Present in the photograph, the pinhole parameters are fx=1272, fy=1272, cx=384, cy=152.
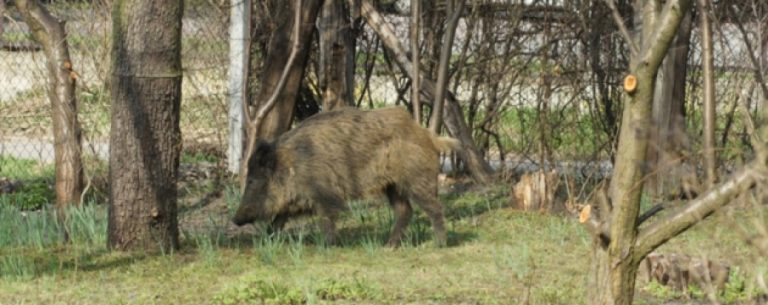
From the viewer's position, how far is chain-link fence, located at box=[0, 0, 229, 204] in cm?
1155

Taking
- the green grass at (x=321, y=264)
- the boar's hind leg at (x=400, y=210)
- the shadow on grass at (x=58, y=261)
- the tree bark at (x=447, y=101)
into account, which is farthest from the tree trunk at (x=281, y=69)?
the shadow on grass at (x=58, y=261)

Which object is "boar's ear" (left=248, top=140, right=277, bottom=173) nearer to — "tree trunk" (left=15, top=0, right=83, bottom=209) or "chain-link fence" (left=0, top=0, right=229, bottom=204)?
"tree trunk" (left=15, top=0, right=83, bottom=209)

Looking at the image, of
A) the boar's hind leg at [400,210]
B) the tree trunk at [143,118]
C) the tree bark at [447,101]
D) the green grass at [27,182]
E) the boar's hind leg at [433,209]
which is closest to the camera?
the tree trunk at [143,118]

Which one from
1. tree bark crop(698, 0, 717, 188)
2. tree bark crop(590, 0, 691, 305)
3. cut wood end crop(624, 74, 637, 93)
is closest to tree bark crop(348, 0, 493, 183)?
tree bark crop(698, 0, 717, 188)

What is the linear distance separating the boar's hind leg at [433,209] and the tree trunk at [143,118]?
6.13 ft

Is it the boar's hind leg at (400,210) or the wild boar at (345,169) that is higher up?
the wild boar at (345,169)

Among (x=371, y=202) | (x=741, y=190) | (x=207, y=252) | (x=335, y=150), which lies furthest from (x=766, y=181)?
(x=371, y=202)

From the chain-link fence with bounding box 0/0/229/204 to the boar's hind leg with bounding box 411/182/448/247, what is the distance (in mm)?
2860

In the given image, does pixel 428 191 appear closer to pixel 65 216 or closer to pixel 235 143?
pixel 65 216

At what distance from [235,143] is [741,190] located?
26.3 feet

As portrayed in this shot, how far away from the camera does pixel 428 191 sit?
9398mm

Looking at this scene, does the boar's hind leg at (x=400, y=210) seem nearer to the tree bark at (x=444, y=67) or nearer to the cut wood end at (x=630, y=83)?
the tree bark at (x=444, y=67)

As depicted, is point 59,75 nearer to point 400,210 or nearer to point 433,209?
point 400,210

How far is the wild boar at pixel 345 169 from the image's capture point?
940 centimetres
